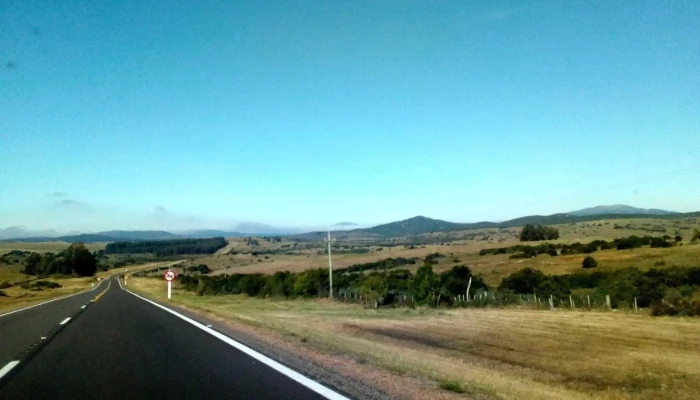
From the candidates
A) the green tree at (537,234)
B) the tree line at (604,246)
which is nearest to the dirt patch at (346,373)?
the tree line at (604,246)

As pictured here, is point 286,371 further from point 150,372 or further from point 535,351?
point 535,351

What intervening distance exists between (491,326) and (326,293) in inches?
1275

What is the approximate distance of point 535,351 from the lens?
1678cm

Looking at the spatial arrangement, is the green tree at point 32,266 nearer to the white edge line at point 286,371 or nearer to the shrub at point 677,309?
the shrub at point 677,309

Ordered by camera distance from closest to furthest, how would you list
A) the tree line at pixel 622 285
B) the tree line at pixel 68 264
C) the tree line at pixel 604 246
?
1. the tree line at pixel 622 285
2. the tree line at pixel 604 246
3. the tree line at pixel 68 264

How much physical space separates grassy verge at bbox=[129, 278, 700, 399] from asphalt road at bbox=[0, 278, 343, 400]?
2.06 meters

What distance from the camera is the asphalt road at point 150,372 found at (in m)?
8.80

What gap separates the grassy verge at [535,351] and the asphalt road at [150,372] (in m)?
2.06

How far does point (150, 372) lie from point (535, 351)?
10.7m

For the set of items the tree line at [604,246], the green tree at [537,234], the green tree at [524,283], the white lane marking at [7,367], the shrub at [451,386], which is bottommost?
the green tree at [524,283]

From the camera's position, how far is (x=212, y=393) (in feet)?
28.5

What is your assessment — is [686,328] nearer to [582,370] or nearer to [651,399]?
[582,370]

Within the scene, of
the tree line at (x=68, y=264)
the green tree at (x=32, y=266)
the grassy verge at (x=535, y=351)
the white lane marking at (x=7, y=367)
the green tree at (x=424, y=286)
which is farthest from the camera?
the green tree at (x=32, y=266)

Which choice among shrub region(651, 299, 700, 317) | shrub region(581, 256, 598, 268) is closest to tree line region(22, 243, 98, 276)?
A: shrub region(581, 256, 598, 268)
